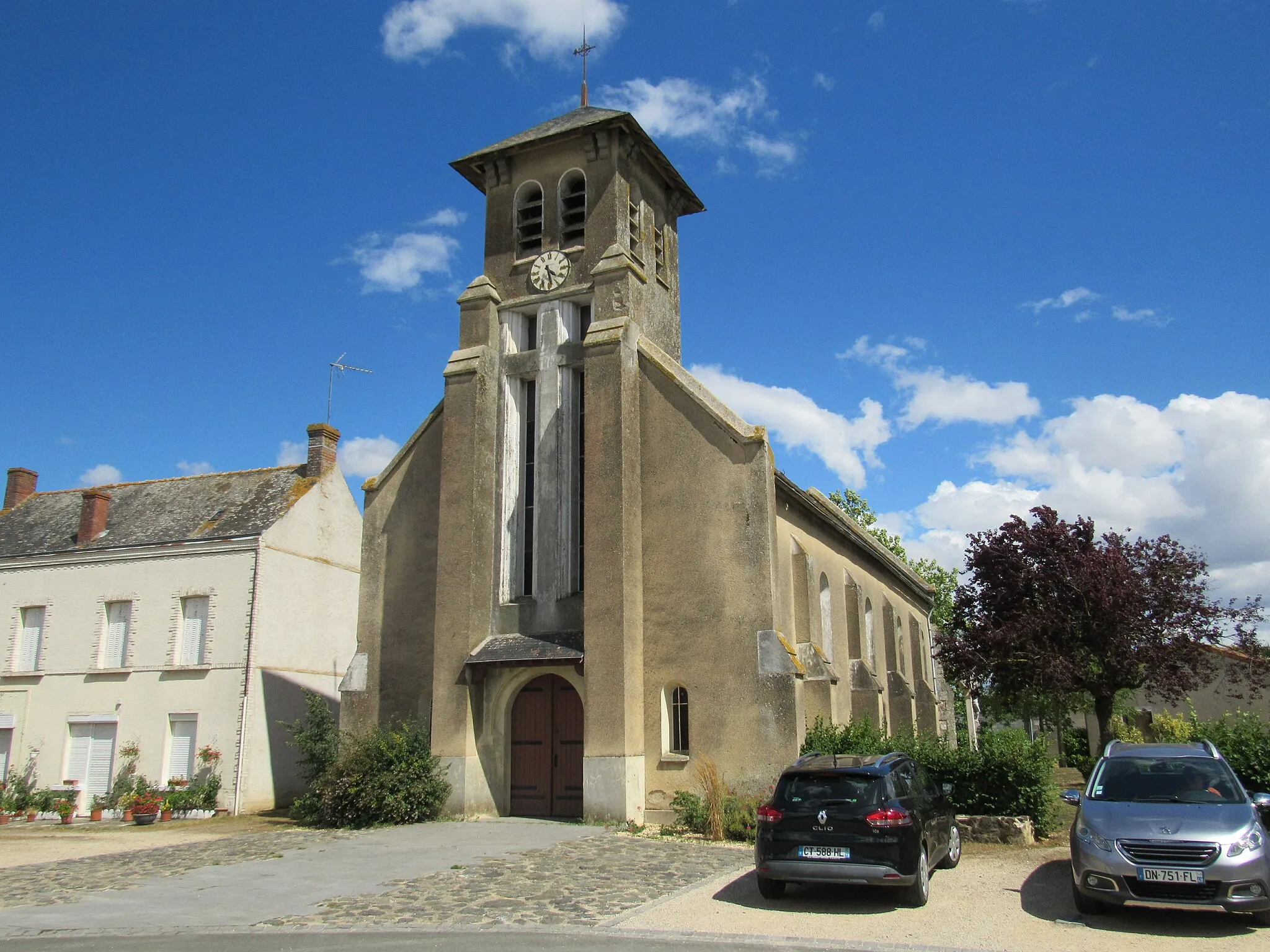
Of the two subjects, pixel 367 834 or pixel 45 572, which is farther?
pixel 45 572

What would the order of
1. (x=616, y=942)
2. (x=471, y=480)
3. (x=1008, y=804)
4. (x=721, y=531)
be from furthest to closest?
(x=471, y=480)
(x=721, y=531)
(x=1008, y=804)
(x=616, y=942)

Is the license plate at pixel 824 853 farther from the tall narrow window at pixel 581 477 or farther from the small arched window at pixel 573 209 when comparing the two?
the small arched window at pixel 573 209

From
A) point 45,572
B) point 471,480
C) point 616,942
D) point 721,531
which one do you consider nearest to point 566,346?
point 471,480

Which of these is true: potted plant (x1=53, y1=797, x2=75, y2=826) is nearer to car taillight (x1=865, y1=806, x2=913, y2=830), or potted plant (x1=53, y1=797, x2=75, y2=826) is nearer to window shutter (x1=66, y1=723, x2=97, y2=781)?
window shutter (x1=66, y1=723, x2=97, y2=781)

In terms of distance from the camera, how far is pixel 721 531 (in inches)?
715

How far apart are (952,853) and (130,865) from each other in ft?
38.6

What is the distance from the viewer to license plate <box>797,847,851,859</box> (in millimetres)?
9930

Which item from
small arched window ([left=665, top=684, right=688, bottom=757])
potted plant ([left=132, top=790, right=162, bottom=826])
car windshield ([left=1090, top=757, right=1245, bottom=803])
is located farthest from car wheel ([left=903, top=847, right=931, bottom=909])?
potted plant ([left=132, top=790, right=162, bottom=826])

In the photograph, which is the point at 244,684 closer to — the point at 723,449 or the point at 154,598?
the point at 154,598

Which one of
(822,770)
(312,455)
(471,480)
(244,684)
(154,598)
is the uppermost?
(312,455)

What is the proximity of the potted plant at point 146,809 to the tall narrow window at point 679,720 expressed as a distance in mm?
12909

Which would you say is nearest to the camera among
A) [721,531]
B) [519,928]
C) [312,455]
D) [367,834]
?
[519,928]

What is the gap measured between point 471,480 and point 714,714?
690cm

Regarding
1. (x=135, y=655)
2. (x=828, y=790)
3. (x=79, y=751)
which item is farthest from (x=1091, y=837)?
(x=79, y=751)
